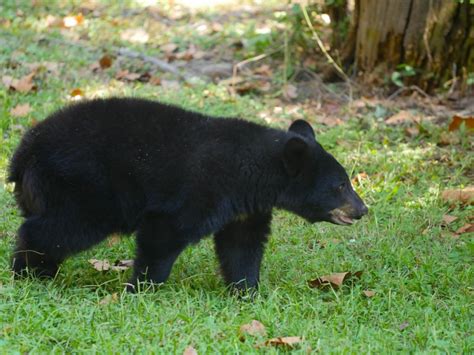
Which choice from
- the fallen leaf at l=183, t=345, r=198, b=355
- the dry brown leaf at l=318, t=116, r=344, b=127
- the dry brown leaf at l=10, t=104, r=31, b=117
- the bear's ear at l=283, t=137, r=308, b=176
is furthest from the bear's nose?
the dry brown leaf at l=10, t=104, r=31, b=117

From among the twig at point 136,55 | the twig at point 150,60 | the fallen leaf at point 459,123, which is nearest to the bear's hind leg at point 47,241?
the fallen leaf at point 459,123

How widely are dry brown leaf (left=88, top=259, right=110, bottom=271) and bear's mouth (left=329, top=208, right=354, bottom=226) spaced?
5.35 ft

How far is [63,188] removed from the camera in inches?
209

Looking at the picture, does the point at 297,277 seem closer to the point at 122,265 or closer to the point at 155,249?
the point at 155,249

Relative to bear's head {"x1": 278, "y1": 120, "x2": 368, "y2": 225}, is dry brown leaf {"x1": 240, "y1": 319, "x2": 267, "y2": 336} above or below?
below

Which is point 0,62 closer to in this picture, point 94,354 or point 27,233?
point 27,233

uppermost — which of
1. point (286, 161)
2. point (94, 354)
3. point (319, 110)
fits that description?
point (286, 161)

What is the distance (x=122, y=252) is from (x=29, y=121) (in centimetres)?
238

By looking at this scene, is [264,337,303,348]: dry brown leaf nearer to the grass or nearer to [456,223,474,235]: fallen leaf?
the grass

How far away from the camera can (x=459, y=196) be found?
285 inches

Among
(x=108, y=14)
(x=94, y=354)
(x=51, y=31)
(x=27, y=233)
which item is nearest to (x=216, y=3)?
(x=108, y=14)

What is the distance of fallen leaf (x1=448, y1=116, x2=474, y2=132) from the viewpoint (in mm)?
8477

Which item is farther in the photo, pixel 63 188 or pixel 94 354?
pixel 63 188

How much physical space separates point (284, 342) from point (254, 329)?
0.24m
